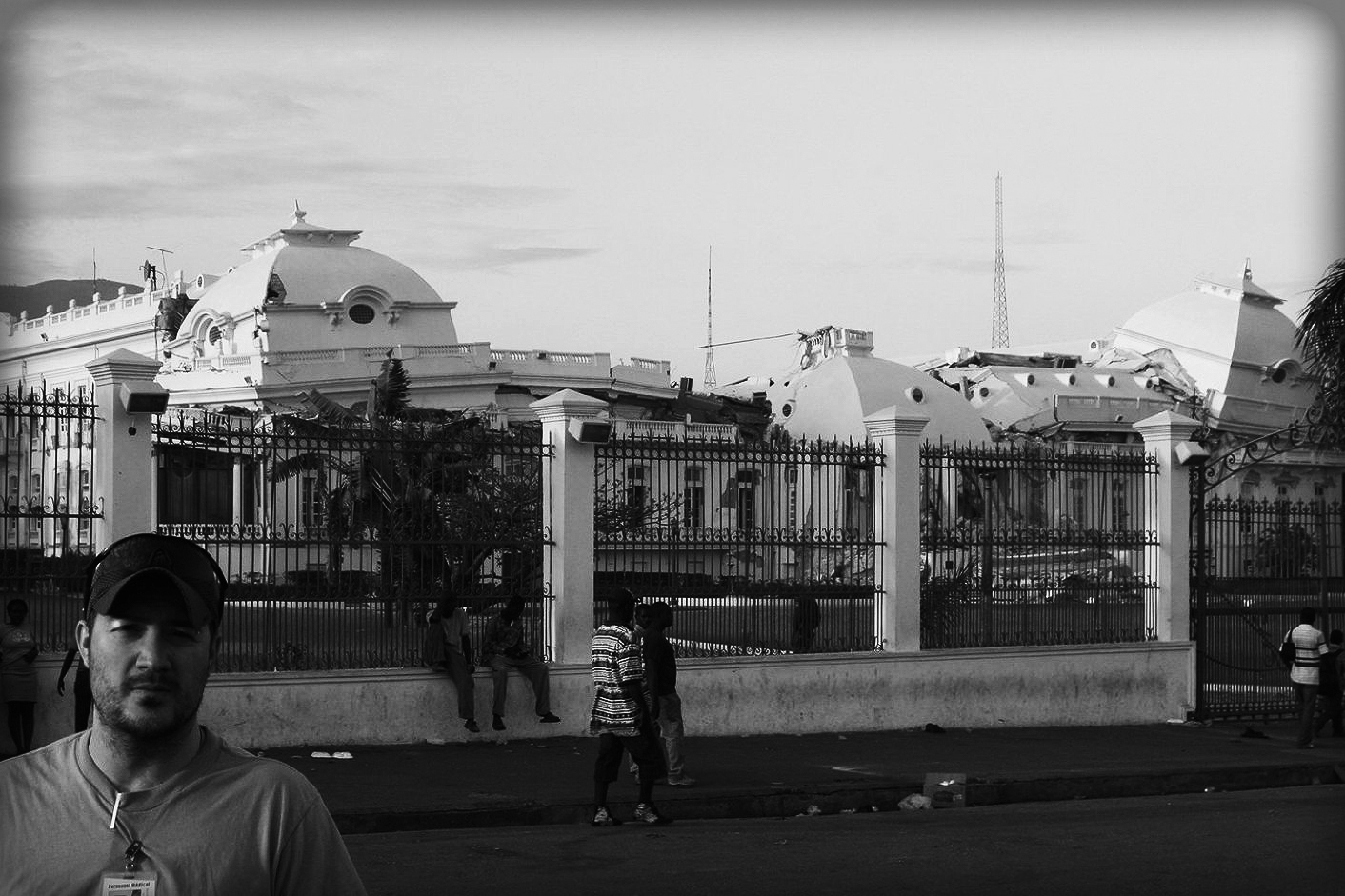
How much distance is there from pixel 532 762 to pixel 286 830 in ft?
34.1

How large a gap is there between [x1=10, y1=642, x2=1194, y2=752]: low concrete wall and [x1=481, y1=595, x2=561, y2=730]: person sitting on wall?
14cm

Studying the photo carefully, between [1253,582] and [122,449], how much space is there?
1196cm

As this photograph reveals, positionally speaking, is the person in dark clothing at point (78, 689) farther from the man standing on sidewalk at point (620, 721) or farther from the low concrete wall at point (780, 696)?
the man standing on sidewalk at point (620, 721)

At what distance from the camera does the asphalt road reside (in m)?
8.70

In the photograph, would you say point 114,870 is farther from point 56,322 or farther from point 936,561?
point 56,322

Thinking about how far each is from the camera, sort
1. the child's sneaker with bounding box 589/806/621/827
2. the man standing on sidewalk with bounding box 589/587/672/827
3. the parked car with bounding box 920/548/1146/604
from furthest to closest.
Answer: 1. the parked car with bounding box 920/548/1146/604
2. the child's sneaker with bounding box 589/806/621/827
3. the man standing on sidewalk with bounding box 589/587/672/827

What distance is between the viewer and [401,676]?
13.5 metres

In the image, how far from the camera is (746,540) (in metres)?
14.9

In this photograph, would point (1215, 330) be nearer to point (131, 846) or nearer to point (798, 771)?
point (798, 771)

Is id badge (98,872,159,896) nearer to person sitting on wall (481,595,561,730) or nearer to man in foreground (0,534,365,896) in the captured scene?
man in foreground (0,534,365,896)

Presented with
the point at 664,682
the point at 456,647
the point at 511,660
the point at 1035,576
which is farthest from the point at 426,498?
the point at 1035,576

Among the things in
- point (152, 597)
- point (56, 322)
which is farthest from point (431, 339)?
point (152, 597)

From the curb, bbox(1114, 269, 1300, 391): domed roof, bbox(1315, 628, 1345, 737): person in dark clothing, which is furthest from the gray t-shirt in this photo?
bbox(1114, 269, 1300, 391): domed roof

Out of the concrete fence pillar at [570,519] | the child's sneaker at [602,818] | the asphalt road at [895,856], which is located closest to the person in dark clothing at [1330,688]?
the asphalt road at [895,856]
